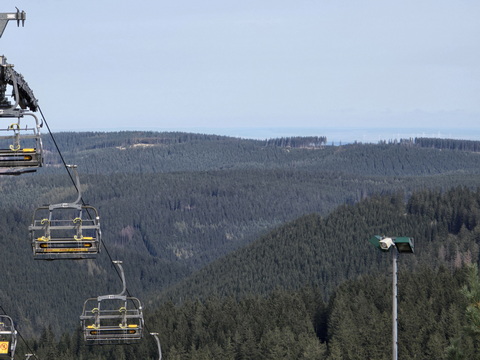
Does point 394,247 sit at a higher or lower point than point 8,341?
higher

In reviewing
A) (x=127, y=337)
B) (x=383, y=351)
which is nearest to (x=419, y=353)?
(x=383, y=351)

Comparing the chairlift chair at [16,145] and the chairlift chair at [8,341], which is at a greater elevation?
Result: the chairlift chair at [16,145]

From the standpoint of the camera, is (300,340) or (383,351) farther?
(300,340)

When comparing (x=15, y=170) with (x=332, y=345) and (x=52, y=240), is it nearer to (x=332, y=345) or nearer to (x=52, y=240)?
(x=52, y=240)

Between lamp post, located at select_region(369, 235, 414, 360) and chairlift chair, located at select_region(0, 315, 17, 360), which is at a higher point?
lamp post, located at select_region(369, 235, 414, 360)

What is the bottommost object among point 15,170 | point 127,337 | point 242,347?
point 242,347

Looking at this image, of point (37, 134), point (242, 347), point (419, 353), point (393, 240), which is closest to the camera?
point (37, 134)

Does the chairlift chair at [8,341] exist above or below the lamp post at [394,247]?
below

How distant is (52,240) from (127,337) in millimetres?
15153

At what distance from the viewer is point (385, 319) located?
185500 mm

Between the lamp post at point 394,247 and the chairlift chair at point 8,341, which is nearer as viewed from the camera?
the chairlift chair at point 8,341

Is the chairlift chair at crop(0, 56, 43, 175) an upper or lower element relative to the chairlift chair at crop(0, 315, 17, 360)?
upper

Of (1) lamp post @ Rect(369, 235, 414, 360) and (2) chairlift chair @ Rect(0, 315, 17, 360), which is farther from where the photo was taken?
(1) lamp post @ Rect(369, 235, 414, 360)

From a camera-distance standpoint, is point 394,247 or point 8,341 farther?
point 394,247
